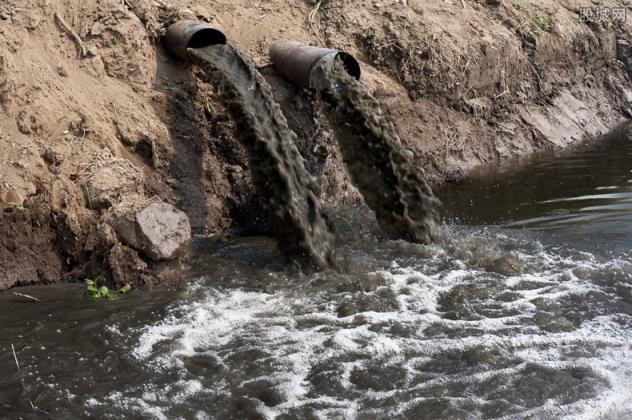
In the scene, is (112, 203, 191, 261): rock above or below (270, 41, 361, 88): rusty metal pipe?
below

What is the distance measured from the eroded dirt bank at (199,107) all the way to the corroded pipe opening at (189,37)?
20cm

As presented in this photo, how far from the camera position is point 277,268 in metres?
6.47

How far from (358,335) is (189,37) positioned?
12.5 feet

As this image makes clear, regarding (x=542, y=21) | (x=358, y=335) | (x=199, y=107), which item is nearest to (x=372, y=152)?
(x=199, y=107)

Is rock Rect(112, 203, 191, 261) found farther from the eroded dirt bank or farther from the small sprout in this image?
the small sprout

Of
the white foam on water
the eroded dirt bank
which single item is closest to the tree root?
the eroded dirt bank

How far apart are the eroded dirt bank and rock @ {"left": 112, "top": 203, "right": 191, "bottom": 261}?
3.3 inches

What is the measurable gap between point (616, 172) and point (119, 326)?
20.5 feet

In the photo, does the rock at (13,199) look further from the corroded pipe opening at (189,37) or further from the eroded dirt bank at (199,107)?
the corroded pipe opening at (189,37)

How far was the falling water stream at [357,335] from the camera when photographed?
4383 mm

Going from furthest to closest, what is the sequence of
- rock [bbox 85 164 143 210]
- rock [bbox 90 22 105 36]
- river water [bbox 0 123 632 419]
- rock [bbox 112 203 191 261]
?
rock [bbox 90 22 105 36] < rock [bbox 85 164 143 210] < rock [bbox 112 203 191 261] < river water [bbox 0 123 632 419]

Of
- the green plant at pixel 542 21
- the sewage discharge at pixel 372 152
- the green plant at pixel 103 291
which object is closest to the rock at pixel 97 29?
the sewage discharge at pixel 372 152

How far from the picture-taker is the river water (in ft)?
14.4

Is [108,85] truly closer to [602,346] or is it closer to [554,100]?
[602,346]
